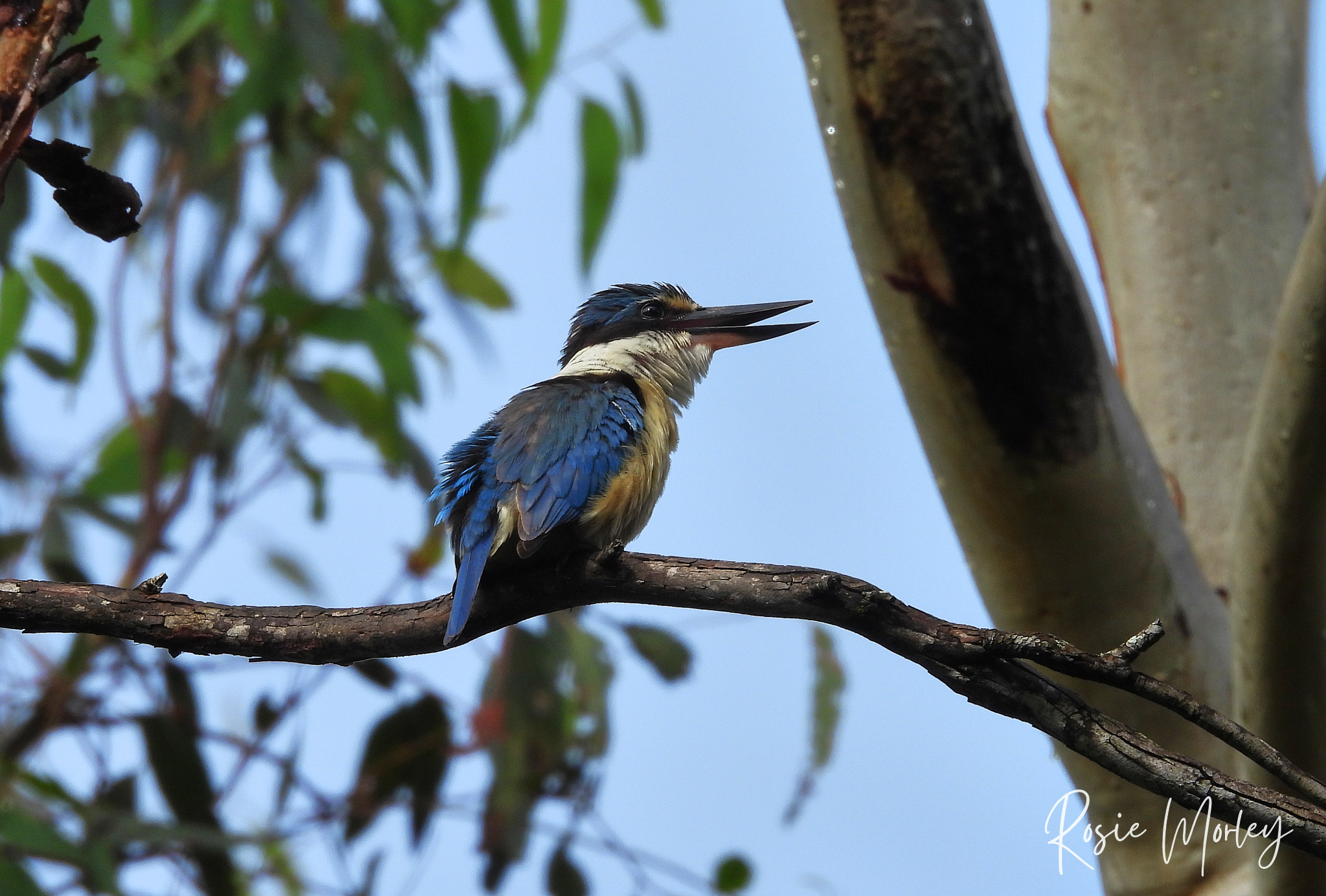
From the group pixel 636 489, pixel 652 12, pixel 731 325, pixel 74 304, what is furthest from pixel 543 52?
pixel 636 489

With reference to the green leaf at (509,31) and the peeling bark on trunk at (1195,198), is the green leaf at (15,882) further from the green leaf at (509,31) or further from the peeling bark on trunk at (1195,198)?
the peeling bark on trunk at (1195,198)

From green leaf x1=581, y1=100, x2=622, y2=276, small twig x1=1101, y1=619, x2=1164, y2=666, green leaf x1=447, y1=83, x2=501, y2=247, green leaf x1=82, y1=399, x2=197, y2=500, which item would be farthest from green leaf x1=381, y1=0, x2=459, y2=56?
small twig x1=1101, y1=619, x2=1164, y2=666

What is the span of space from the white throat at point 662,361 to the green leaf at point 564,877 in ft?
3.90

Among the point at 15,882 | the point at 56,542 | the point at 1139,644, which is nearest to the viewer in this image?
the point at 1139,644

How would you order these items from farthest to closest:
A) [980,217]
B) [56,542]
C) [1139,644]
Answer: [56,542] < [980,217] < [1139,644]

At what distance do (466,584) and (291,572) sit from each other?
8.20ft

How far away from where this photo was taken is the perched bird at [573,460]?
168 cm

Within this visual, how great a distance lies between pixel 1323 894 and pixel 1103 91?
58.5 inches

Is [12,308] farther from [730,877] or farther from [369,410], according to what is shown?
[730,877]

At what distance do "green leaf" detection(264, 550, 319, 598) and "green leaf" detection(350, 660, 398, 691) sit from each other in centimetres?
86

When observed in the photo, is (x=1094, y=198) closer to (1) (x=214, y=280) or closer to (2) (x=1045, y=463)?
(2) (x=1045, y=463)

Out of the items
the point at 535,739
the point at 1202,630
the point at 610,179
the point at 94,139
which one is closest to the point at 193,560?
the point at 535,739

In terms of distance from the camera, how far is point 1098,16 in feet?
7.88

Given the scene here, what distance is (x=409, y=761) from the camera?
2.95 meters
